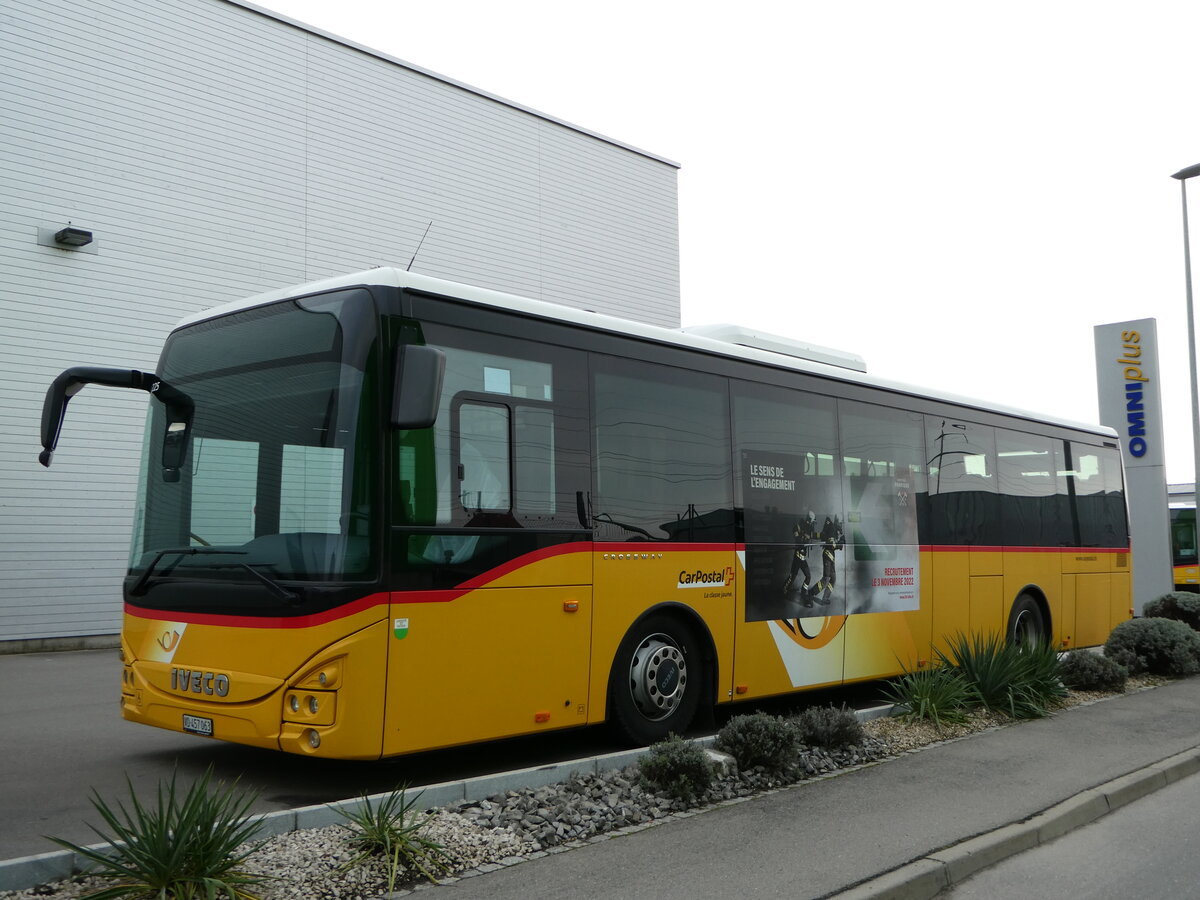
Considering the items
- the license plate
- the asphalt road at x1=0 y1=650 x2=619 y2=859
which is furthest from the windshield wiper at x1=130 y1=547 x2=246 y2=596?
the asphalt road at x1=0 y1=650 x2=619 y2=859

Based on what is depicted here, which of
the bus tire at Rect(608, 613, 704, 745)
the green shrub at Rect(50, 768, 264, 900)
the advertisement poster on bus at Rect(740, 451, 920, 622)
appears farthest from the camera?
the advertisement poster on bus at Rect(740, 451, 920, 622)

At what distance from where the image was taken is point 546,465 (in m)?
7.74

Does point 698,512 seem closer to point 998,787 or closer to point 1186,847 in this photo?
point 998,787

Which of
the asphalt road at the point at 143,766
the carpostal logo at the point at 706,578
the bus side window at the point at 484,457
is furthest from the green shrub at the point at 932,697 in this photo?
the bus side window at the point at 484,457

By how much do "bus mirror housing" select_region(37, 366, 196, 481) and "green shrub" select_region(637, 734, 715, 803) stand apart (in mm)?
3682

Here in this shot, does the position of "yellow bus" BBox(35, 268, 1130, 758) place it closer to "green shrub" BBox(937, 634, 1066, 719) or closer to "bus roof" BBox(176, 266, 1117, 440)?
"bus roof" BBox(176, 266, 1117, 440)

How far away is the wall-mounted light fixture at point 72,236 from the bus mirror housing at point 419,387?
13.7 m

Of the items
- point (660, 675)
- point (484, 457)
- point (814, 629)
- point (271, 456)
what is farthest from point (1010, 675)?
point (271, 456)

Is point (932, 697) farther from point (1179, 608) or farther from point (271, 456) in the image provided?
point (1179, 608)

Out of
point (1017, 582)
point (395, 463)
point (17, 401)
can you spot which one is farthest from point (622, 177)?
point (395, 463)

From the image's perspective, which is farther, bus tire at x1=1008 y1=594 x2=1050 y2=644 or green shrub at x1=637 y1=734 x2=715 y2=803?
bus tire at x1=1008 y1=594 x2=1050 y2=644

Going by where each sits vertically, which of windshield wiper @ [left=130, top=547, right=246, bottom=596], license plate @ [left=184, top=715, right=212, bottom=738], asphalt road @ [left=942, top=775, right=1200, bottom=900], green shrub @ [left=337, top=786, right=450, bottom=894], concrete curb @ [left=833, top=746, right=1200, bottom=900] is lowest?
asphalt road @ [left=942, top=775, right=1200, bottom=900]

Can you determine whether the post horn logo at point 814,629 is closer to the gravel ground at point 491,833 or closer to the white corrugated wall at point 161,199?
the gravel ground at point 491,833

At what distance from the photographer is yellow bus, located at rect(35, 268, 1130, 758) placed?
6539 mm
